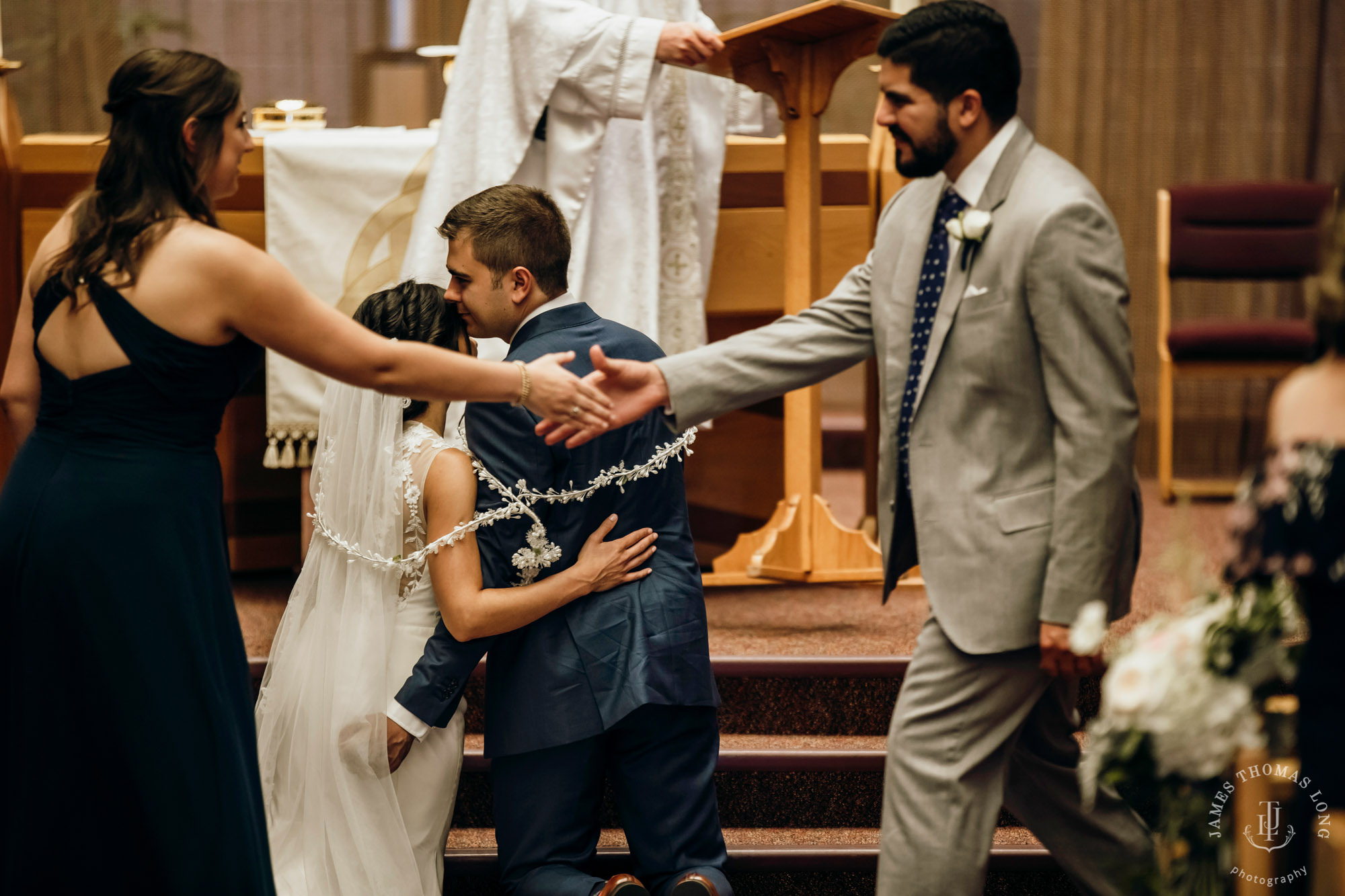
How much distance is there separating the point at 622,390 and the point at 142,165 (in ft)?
2.75

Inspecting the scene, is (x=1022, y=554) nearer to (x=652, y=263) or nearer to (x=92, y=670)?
(x=92, y=670)

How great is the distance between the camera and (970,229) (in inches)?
80.0

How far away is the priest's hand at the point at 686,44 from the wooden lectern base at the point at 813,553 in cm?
120

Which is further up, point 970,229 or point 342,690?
point 970,229

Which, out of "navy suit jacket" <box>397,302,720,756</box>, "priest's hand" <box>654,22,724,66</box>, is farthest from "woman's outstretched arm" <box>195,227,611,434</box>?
"priest's hand" <box>654,22,724,66</box>

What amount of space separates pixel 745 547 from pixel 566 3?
159cm

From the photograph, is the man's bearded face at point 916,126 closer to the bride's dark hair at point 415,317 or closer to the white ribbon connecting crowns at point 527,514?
the white ribbon connecting crowns at point 527,514

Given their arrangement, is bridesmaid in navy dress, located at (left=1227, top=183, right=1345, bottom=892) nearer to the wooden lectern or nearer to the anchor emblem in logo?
the anchor emblem in logo

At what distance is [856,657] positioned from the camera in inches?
126

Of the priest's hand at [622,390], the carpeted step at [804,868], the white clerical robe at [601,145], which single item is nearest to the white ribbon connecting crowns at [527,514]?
the priest's hand at [622,390]

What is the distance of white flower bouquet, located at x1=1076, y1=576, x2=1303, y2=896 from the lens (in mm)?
1489

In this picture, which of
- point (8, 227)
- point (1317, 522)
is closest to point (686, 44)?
point (8, 227)

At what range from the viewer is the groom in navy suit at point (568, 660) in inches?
96.0

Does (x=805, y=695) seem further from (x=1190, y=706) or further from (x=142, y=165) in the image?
(x=142, y=165)
